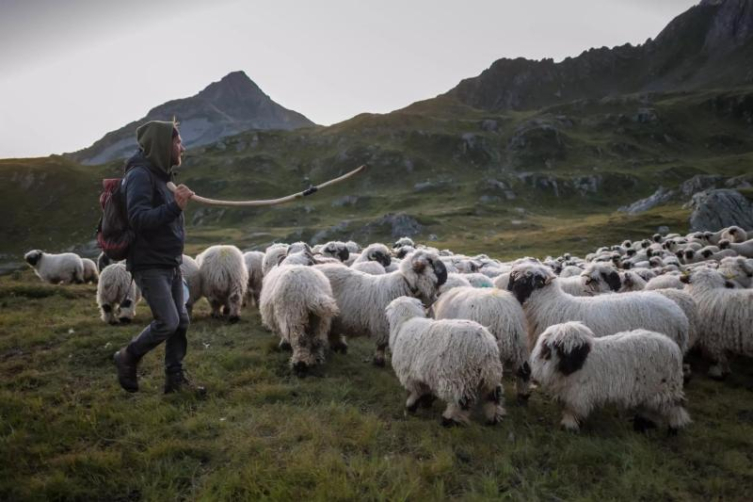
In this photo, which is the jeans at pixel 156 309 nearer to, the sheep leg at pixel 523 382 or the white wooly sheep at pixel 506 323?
the white wooly sheep at pixel 506 323

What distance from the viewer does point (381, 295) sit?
27.9ft

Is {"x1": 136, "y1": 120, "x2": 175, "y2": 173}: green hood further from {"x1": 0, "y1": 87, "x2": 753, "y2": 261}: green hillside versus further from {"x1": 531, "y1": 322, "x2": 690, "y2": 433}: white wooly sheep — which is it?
{"x1": 0, "y1": 87, "x2": 753, "y2": 261}: green hillside

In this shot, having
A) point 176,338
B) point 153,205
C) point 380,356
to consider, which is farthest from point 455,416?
point 153,205

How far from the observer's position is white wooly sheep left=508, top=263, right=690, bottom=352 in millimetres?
7262

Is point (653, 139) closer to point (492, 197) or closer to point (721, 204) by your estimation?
point (492, 197)

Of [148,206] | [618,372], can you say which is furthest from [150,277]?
[618,372]

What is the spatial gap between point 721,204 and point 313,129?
10441cm

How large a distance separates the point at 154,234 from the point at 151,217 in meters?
0.56

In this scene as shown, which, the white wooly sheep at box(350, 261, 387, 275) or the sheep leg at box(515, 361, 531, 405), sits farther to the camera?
the white wooly sheep at box(350, 261, 387, 275)

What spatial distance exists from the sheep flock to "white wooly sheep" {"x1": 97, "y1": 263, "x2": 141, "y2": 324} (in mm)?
27

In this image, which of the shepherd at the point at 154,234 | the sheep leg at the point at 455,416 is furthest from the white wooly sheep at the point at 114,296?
the sheep leg at the point at 455,416

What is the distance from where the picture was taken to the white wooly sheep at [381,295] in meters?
8.34

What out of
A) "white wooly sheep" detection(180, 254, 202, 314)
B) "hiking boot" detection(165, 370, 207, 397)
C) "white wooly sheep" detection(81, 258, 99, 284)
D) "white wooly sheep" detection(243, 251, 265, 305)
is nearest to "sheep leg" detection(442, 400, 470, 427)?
"hiking boot" detection(165, 370, 207, 397)

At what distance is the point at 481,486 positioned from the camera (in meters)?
4.34
